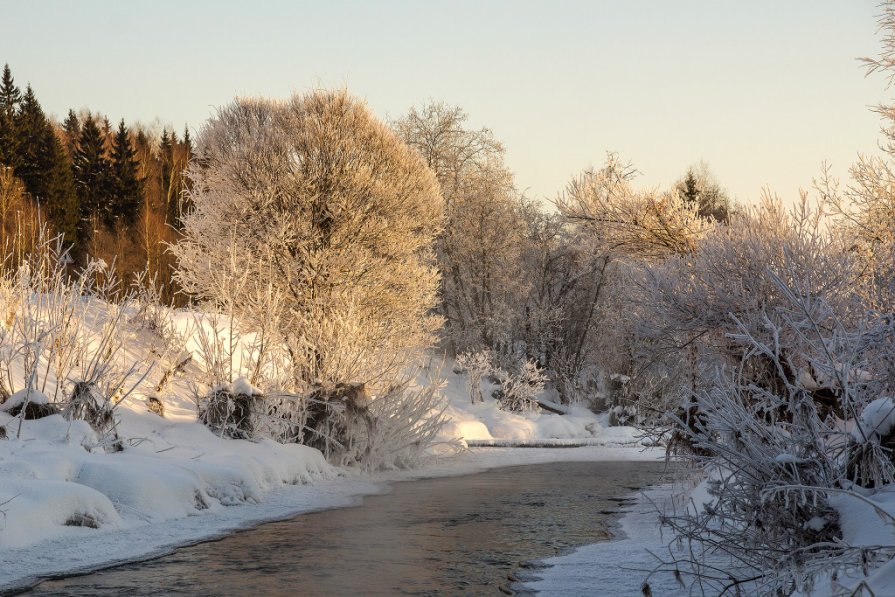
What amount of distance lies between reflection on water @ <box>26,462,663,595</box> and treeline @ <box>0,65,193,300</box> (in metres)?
28.2

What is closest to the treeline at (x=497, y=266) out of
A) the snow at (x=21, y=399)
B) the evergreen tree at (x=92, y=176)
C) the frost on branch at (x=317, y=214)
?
the evergreen tree at (x=92, y=176)

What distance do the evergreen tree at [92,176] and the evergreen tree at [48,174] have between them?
3595 millimetres

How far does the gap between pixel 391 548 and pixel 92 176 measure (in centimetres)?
4911

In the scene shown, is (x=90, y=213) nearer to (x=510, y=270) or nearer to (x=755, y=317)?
(x=510, y=270)

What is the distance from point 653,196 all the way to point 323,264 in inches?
341

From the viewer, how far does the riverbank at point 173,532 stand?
27.4 ft

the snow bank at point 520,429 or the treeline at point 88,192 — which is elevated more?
the treeline at point 88,192

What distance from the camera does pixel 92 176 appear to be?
2135 inches

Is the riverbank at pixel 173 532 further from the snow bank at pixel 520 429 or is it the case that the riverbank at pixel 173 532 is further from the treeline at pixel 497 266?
the treeline at pixel 497 266

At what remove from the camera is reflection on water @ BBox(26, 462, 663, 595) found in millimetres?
7941

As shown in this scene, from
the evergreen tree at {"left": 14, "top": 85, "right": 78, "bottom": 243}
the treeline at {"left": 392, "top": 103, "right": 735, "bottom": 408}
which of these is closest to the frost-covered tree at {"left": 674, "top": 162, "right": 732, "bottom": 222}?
the treeline at {"left": 392, "top": 103, "right": 735, "bottom": 408}

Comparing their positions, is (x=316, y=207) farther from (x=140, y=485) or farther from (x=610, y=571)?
(x=610, y=571)

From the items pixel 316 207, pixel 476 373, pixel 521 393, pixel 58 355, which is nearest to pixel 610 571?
pixel 58 355

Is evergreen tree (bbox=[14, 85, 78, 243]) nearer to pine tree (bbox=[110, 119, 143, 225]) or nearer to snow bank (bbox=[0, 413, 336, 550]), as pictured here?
pine tree (bbox=[110, 119, 143, 225])
